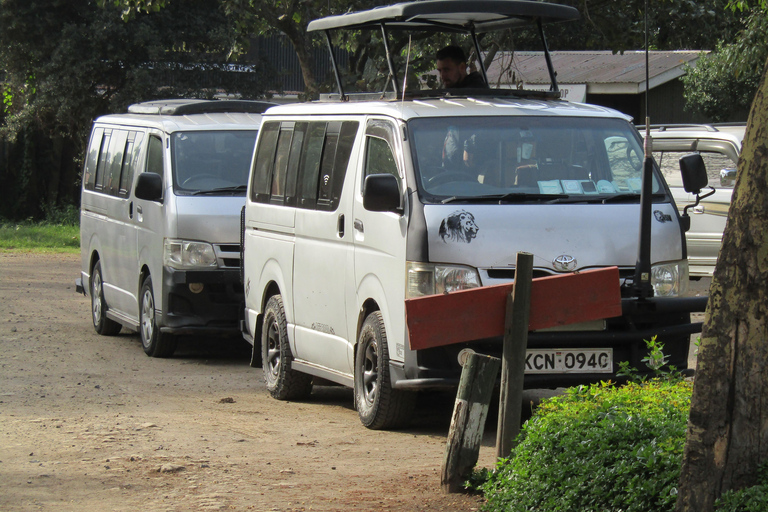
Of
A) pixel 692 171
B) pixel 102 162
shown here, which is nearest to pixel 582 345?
pixel 692 171

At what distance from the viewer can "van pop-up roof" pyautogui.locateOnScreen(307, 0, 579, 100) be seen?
8.20 m

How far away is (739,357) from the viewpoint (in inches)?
163

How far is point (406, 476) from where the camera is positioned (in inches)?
244

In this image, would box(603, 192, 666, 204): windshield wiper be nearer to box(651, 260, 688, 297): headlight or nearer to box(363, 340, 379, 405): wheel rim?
box(651, 260, 688, 297): headlight

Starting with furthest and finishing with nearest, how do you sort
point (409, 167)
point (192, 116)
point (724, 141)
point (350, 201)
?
point (724, 141) → point (192, 116) → point (350, 201) → point (409, 167)

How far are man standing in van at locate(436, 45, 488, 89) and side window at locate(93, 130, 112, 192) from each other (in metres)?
4.93

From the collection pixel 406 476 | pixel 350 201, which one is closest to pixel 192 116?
pixel 350 201

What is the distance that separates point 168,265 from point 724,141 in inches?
289

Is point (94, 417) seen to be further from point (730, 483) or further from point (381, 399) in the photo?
point (730, 483)

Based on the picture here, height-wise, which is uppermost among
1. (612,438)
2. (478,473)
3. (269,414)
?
(612,438)

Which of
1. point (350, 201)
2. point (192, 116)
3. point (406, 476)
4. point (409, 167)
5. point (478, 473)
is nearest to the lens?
point (478, 473)

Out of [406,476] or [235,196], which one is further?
[235,196]

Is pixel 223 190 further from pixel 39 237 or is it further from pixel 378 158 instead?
pixel 39 237

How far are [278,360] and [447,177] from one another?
104 inches
